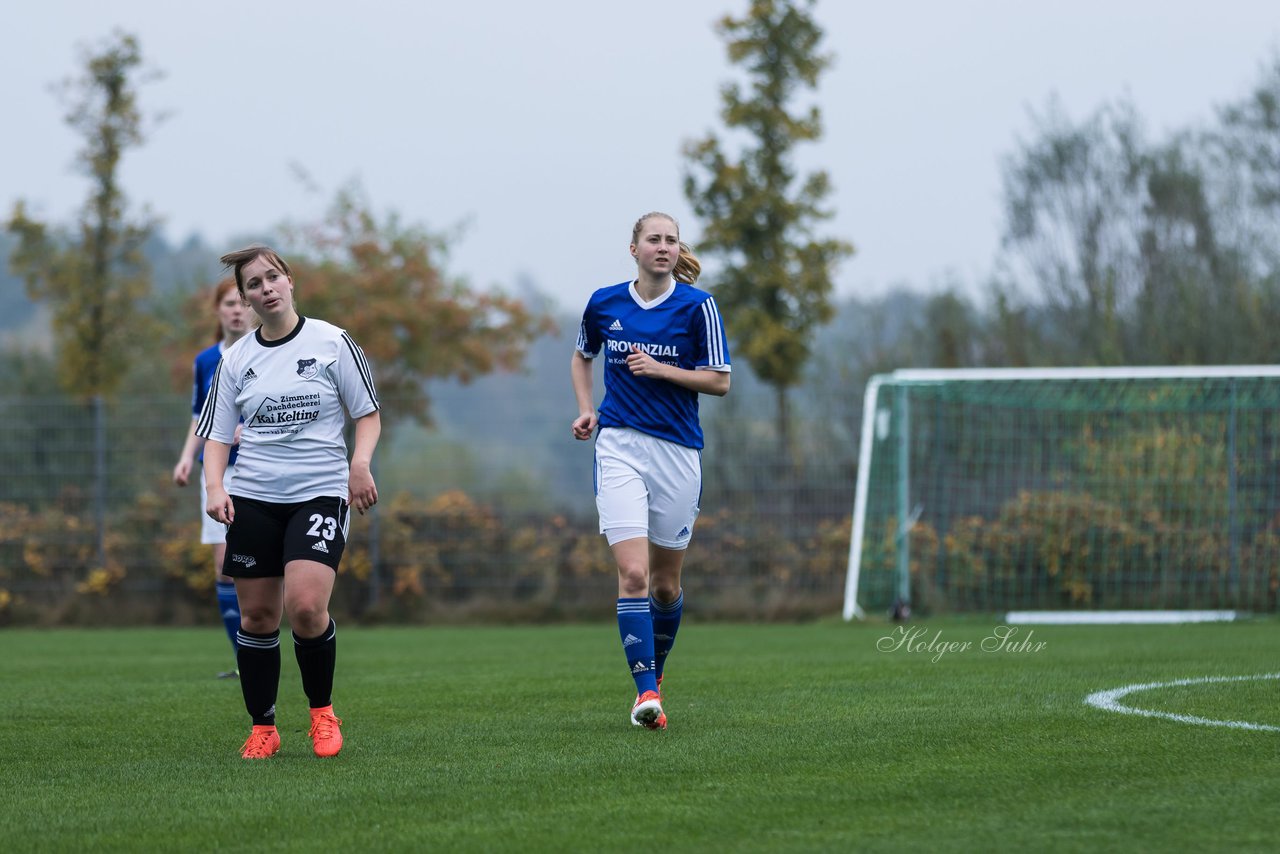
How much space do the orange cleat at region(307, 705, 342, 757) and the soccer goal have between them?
8593mm

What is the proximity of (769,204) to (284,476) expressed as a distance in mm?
13904

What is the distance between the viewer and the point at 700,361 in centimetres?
655

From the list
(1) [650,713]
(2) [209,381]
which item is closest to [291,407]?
(1) [650,713]

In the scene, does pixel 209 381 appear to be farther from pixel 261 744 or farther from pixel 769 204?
pixel 769 204

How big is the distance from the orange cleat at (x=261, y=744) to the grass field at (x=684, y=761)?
0.08 m

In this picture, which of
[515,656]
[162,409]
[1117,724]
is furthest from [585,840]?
[162,409]

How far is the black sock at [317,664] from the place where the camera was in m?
5.61

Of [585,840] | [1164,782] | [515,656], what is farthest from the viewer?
[515,656]

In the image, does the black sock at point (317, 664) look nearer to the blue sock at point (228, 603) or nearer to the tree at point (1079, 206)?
the blue sock at point (228, 603)

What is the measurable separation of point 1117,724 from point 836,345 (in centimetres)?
1925

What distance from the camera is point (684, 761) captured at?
195 inches

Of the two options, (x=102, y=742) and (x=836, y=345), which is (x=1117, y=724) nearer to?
(x=102, y=742)

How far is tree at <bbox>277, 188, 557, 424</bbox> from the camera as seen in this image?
27.7m

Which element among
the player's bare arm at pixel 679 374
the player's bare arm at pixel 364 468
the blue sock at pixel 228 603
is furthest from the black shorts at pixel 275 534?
the blue sock at pixel 228 603
